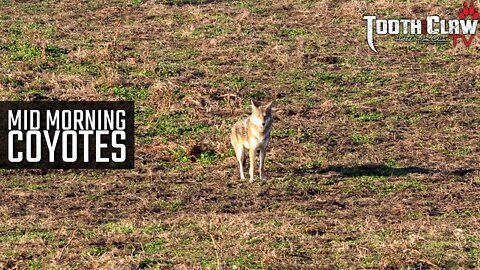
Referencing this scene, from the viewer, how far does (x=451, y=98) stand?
76.7ft

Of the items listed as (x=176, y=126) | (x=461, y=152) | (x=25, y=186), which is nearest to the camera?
(x=25, y=186)

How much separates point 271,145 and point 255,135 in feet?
7.14

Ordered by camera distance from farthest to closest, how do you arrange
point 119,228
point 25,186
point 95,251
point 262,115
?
point 262,115
point 25,186
point 119,228
point 95,251

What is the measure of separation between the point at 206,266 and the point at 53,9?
61.7ft

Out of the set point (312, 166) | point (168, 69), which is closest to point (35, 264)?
point (312, 166)

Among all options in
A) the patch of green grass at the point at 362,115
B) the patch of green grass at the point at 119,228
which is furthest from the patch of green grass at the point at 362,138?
the patch of green grass at the point at 119,228

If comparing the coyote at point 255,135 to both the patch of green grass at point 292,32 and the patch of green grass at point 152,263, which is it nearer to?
the patch of green grass at point 152,263

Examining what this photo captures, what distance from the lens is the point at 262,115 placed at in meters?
18.3

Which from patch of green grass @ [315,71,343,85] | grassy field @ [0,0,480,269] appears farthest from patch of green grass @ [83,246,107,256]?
patch of green grass @ [315,71,343,85]

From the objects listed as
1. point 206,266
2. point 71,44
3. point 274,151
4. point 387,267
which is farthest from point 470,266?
point 71,44

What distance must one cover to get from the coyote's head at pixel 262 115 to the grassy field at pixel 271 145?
1013mm

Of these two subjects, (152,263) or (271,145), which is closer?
(152,263)

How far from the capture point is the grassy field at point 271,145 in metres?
13.8

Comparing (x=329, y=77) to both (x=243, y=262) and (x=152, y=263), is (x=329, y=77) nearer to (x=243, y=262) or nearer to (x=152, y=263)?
(x=243, y=262)
